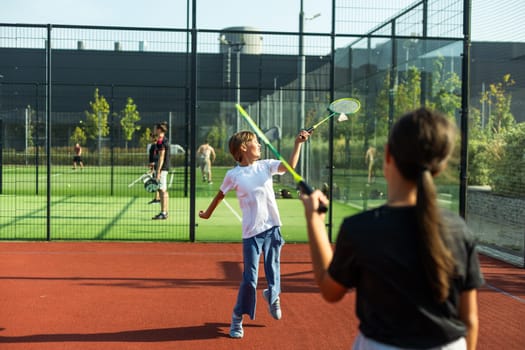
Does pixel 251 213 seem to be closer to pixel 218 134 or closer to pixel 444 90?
pixel 444 90

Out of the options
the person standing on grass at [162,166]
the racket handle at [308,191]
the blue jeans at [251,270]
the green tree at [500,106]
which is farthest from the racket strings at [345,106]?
the person standing on grass at [162,166]

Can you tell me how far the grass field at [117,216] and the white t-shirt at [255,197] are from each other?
5120 millimetres

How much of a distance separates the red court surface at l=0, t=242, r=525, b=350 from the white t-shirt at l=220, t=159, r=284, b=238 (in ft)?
2.99

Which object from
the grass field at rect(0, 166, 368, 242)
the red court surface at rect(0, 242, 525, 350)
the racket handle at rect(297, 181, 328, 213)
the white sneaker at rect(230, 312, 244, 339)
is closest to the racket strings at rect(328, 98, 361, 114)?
the red court surface at rect(0, 242, 525, 350)

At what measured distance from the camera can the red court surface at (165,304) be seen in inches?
A: 213

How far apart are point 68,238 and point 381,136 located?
20.7ft

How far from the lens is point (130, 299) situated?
671cm

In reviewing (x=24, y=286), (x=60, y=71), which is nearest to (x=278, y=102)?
(x=24, y=286)

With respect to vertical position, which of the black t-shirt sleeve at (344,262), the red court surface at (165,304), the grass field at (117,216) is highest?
the black t-shirt sleeve at (344,262)

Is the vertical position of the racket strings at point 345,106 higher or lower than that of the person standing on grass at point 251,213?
higher

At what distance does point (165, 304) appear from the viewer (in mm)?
6520

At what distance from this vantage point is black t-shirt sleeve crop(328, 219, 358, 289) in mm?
2244

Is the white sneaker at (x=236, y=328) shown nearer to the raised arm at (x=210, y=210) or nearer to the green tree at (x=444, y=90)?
the raised arm at (x=210, y=210)

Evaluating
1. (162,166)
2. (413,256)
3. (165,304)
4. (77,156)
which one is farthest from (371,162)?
(77,156)
